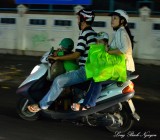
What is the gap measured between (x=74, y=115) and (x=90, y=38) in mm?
1139

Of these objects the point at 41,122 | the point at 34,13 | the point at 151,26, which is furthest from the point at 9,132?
the point at 34,13

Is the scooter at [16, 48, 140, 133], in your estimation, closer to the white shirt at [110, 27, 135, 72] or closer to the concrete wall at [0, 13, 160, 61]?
the white shirt at [110, 27, 135, 72]

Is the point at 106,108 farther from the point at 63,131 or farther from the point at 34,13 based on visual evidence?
the point at 34,13

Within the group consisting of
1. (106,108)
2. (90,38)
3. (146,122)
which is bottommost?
(146,122)

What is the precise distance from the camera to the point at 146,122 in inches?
264

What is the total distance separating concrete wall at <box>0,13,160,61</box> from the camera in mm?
12695

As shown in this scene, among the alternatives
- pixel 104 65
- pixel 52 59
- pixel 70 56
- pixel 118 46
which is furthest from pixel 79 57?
pixel 118 46

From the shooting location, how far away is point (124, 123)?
6.02 m

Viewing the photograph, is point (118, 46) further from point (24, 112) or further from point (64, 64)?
point (24, 112)

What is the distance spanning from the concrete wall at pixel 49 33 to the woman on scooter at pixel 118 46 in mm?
7019

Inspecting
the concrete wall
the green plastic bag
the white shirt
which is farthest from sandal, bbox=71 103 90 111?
the concrete wall

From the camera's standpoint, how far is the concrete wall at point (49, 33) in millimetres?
12695

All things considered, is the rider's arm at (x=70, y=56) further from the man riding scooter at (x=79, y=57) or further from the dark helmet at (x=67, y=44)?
the dark helmet at (x=67, y=44)

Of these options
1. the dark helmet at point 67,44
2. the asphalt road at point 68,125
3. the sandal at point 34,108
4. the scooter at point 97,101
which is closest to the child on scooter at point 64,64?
the dark helmet at point 67,44
